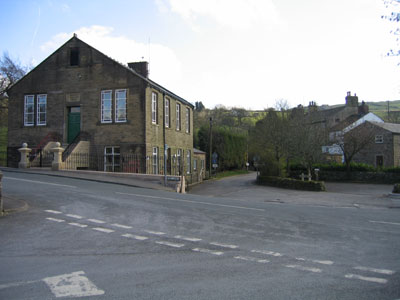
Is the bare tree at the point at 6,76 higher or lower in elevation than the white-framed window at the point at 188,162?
higher

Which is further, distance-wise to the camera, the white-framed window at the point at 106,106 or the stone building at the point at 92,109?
the white-framed window at the point at 106,106

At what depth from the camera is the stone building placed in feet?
84.0

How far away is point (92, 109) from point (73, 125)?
2248 mm

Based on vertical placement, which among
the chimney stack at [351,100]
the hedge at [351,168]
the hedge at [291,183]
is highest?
the chimney stack at [351,100]

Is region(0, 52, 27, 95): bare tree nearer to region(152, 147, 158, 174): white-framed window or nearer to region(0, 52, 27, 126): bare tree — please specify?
region(0, 52, 27, 126): bare tree

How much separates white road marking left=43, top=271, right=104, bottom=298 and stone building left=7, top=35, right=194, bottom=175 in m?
19.8

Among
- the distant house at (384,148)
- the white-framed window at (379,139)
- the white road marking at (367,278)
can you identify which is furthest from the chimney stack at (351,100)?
the white road marking at (367,278)

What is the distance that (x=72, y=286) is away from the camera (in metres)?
4.98

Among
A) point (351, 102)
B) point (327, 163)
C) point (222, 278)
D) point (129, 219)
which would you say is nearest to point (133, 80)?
point (129, 219)

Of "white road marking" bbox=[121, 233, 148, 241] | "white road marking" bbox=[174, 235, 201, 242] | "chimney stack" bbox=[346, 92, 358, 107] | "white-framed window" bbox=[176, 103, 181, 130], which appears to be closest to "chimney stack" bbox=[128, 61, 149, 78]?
"white-framed window" bbox=[176, 103, 181, 130]

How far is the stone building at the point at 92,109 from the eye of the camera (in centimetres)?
2559

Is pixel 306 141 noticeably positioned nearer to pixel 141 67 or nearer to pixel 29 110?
pixel 141 67

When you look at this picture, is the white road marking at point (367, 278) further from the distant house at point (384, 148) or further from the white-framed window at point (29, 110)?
the distant house at point (384, 148)

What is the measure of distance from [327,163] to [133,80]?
86.3 feet
